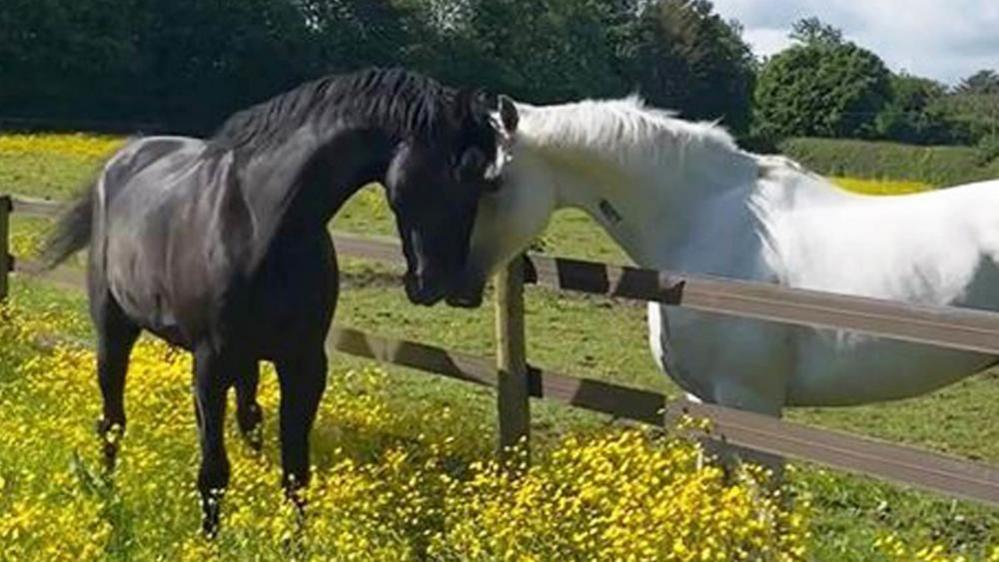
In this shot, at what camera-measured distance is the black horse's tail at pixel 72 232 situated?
7105mm

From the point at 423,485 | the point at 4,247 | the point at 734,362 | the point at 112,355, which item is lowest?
the point at 4,247

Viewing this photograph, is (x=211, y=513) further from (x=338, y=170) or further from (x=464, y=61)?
(x=464, y=61)

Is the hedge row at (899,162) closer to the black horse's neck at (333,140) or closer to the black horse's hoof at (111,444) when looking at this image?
the black horse's hoof at (111,444)

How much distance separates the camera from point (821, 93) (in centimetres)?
7369

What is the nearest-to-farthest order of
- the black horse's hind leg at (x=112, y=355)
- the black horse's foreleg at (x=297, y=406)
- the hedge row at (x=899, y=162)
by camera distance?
1. the black horse's foreleg at (x=297, y=406)
2. the black horse's hind leg at (x=112, y=355)
3. the hedge row at (x=899, y=162)

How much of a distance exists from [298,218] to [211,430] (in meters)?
0.86

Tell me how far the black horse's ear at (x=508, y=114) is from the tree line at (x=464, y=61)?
2879 cm

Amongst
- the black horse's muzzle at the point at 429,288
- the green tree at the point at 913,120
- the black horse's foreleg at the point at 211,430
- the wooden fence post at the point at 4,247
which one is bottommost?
the green tree at the point at 913,120

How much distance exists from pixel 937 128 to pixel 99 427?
72.3 meters

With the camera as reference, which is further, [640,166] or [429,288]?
[640,166]

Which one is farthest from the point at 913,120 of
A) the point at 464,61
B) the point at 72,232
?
the point at 72,232

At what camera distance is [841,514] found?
21.3ft

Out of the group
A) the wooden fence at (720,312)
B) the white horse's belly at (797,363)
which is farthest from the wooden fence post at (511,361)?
the white horse's belly at (797,363)

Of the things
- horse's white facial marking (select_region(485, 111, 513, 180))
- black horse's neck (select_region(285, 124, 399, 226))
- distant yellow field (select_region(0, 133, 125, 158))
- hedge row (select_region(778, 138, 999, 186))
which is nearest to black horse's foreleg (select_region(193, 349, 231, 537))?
black horse's neck (select_region(285, 124, 399, 226))
